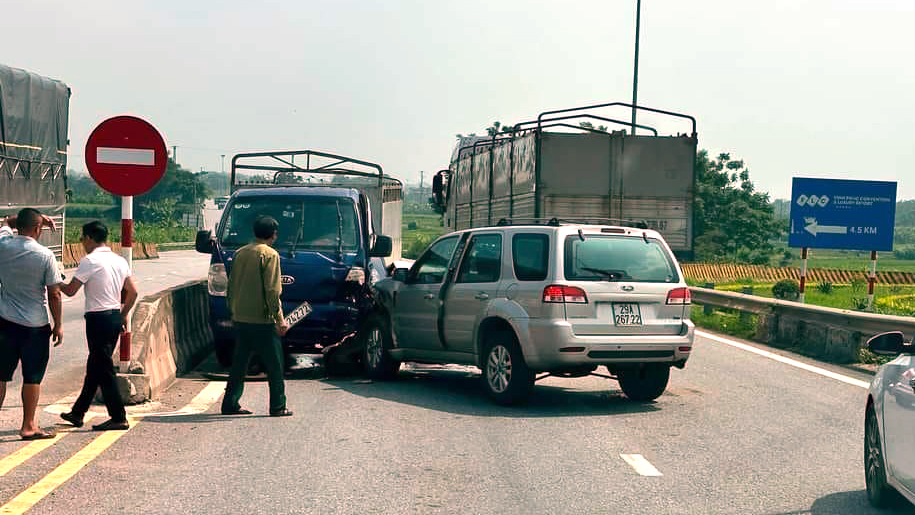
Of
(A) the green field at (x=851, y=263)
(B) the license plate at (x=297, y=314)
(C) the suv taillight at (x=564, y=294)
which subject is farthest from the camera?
(A) the green field at (x=851, y=263)

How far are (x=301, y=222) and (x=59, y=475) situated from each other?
7.62 meters

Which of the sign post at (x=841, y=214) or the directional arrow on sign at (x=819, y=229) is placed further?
the directional arrow on sign at (x=819, y=229)

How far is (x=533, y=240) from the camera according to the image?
460 inches

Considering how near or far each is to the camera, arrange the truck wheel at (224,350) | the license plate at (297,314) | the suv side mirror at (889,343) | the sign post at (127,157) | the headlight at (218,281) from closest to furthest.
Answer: the suv side mirror at (889,343) < the sign post at (127,157) < the license plate at (297,314) < the headlight at (218,281) < the truck wheel at (224,350)

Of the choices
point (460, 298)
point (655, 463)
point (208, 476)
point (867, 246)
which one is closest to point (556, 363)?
point (460, 298)

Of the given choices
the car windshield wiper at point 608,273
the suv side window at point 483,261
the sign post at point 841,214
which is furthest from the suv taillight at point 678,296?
the sign post at point 841,214

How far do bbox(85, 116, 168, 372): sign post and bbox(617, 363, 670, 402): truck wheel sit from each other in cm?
498

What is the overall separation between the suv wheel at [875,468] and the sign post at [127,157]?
7233 millimetres

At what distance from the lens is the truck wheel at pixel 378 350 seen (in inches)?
532

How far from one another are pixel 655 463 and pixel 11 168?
13982 millimetres

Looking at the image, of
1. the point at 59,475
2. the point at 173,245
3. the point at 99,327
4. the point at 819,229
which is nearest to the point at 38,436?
the point at 99,327

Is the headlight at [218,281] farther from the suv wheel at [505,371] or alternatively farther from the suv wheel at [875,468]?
the suv wheel at [875,468]

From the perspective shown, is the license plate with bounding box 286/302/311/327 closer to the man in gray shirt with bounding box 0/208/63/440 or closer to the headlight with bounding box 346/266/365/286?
the headlight with bounding box 346/266/365/286

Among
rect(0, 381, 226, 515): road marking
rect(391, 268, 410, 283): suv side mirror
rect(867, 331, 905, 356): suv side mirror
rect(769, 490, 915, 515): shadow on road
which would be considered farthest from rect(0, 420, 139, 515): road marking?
rect(867, 331, 905, 356): suv side mirror
